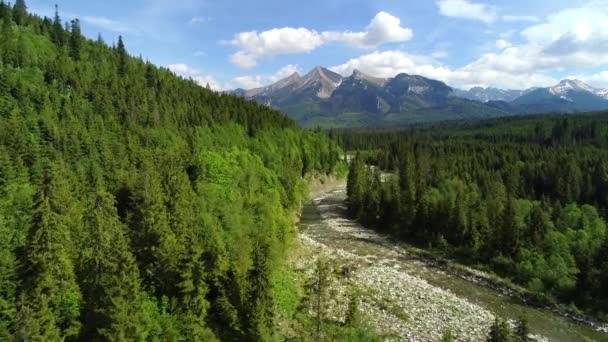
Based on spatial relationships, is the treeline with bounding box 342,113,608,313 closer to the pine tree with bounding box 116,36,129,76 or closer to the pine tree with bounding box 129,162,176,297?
the pine tree with bounding box 129,162,176,297

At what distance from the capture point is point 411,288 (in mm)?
60312

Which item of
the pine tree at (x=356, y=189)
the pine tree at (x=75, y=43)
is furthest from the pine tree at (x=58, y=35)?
the pine tree at (x=356, y=189)

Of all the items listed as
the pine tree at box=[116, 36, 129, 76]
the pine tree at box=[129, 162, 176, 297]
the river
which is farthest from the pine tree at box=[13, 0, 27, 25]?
the pine tree at box=[129, 162, 176, 297]

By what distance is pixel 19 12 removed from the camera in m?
127

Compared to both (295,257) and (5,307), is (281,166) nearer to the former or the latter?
(295,257)

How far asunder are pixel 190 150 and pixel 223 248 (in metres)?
32.8

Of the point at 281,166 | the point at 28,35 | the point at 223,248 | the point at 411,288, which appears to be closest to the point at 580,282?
the point at 411,288

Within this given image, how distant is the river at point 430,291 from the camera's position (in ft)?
161

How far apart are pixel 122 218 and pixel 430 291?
4156 cm

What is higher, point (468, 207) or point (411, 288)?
point (468, 207)

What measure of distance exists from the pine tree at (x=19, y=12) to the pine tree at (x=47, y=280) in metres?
117

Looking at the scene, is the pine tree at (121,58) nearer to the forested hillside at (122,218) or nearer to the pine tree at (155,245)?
the forested hillside at (122,218)

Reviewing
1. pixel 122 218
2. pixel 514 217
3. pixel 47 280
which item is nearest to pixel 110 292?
pixel 47 280

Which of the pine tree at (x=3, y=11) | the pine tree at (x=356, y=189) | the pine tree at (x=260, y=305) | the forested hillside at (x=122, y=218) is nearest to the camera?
the forested hillside at (x=122, y=218)
